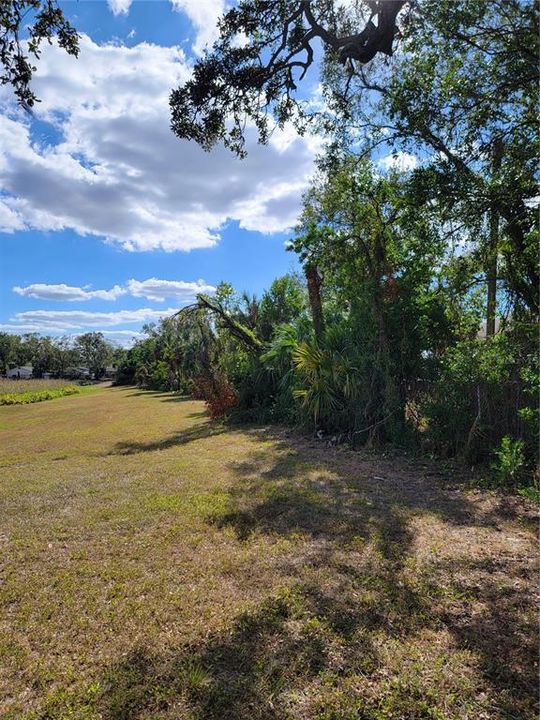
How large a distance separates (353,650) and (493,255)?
4855mm

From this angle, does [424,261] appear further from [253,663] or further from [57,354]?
[57,354]

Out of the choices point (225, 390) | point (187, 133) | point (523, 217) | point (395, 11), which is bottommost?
point (225, 390)

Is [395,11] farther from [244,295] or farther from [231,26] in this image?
[244,295]

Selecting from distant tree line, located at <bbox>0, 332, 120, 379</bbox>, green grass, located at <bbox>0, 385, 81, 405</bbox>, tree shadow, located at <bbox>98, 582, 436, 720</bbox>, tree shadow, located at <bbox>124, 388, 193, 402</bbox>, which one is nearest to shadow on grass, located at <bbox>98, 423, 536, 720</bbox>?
tree shadow, located at <bbox>98, 582, 436, 720</bbox>

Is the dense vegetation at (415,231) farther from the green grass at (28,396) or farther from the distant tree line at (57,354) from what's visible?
the distant tree line at (57,354)

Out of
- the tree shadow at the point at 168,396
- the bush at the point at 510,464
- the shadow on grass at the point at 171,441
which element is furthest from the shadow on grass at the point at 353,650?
the tree shadow at the point at 168,396

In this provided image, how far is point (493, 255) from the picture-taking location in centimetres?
547

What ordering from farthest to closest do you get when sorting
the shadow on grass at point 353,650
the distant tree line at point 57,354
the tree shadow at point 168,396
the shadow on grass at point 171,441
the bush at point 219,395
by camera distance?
the distant tree line at point 57,354 → the tree shadow at point 168,396 → the bush at point 219,395 → the shadow on grass at point 171,441 → the shadow on grass at point 353,650

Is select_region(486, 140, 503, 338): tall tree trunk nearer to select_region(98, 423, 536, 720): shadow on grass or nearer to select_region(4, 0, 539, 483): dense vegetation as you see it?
select_region(4, 0, 539, 483): dense vegetation

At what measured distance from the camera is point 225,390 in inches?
551

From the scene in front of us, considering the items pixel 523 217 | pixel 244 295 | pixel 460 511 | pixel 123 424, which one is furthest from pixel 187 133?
pixel 244 295

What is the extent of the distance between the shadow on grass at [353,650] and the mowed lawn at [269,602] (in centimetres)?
1

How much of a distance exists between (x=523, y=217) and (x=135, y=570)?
4.74 m

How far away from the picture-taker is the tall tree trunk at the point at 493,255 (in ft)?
12.9
